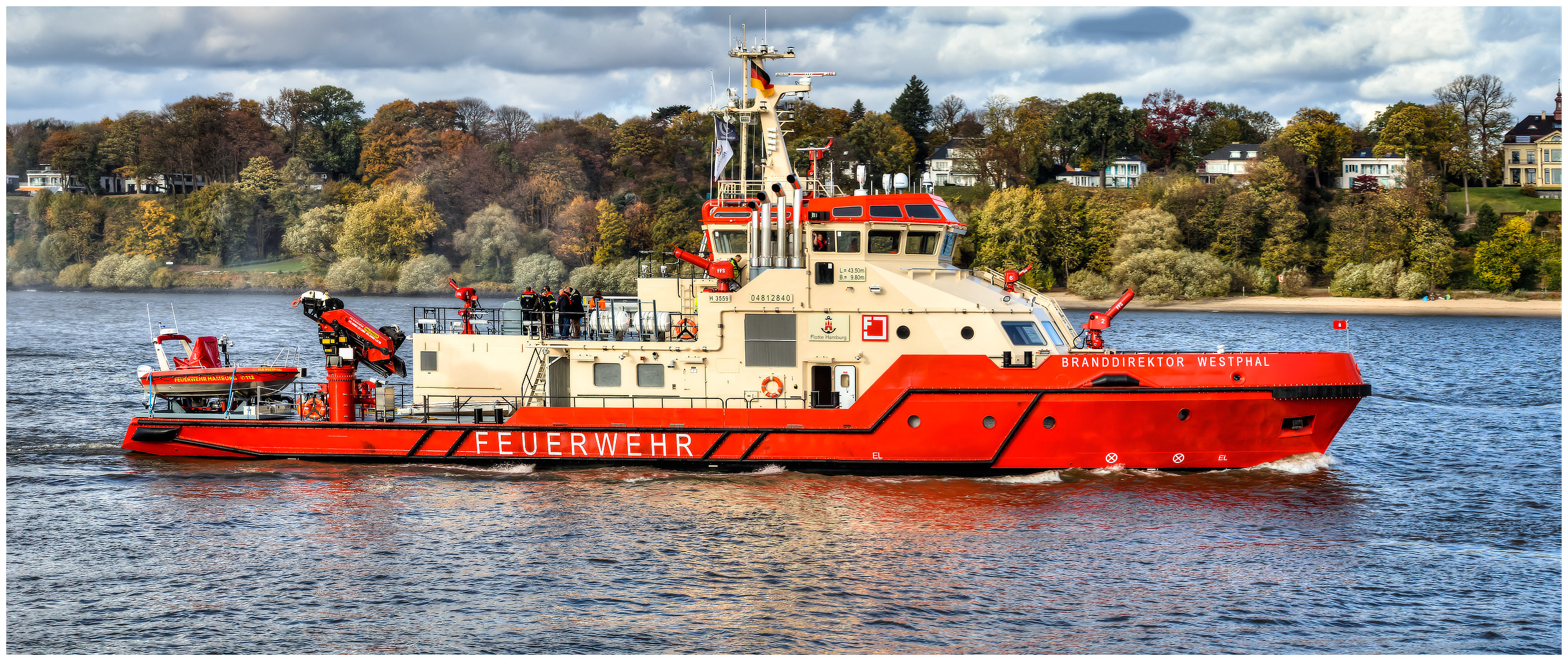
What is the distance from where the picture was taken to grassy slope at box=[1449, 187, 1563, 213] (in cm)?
7306

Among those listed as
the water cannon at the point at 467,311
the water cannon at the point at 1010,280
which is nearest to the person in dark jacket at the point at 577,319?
the water cannon at the point at 467,311

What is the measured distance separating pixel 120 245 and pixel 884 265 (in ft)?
273

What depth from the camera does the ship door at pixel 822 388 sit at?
1906 cm

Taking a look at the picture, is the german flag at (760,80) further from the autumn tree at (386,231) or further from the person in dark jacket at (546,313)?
the autumn tree at (386,231)

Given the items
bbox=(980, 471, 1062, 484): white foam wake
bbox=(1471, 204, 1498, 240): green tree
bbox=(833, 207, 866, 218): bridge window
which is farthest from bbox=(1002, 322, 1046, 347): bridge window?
bbox=(1471, 204, 1498, 240): green tree

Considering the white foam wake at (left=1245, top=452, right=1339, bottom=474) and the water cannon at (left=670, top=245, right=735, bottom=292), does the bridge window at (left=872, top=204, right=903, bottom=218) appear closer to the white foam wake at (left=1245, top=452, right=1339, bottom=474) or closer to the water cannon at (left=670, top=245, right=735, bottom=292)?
the water cannon at (left=670, top=245, right=735, bottom=292)

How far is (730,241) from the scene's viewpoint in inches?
778

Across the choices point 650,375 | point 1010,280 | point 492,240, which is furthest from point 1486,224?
point 650,375

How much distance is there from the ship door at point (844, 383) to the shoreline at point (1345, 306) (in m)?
51.6

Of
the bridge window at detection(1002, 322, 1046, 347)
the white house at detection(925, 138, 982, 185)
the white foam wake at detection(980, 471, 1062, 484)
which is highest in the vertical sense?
the white house at detection(925, 138, 982, 185)

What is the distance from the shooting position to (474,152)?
86688mm

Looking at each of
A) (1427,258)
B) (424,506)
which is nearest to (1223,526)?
(424,506)

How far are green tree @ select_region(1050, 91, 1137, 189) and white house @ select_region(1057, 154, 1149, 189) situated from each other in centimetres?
63

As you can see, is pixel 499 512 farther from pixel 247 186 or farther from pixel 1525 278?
pixel 247 186
